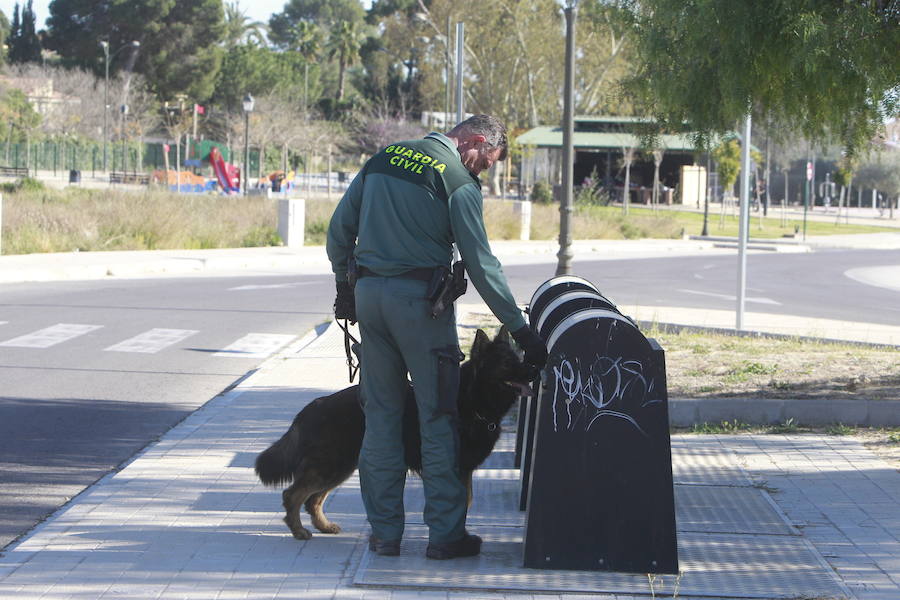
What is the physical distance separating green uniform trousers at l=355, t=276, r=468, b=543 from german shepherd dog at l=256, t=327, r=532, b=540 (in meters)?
0.12

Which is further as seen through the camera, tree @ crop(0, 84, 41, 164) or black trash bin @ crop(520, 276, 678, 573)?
tree @ crop(0, 84, 41, 164)

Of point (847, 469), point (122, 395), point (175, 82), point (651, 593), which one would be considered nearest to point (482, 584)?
point (651, 593)

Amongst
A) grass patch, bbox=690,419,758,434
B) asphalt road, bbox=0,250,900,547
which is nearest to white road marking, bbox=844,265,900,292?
asphalt road, bbox=0,250,900,547

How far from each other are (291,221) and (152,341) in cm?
1506

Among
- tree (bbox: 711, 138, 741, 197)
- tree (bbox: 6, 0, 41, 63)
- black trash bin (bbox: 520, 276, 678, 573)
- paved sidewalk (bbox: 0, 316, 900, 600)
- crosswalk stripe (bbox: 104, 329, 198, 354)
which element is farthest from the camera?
tree (bbox: 6, 0, 41, 63)

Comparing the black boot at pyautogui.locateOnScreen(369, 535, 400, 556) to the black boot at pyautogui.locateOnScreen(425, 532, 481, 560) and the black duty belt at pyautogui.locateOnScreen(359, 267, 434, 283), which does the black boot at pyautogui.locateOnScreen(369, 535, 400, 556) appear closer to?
the black boot at pyautogui.locateOnScreen(425, 532, 481, 560)

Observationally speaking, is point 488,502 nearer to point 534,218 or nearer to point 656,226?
point 534,218

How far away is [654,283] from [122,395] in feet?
46.9

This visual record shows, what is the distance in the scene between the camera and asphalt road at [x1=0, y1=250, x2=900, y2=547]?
7133mm

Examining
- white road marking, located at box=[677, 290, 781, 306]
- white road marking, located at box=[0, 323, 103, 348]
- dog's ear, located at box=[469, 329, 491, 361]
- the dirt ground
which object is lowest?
white road marking, located at box=[0, 323, 103, 348]

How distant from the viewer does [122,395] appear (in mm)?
9164

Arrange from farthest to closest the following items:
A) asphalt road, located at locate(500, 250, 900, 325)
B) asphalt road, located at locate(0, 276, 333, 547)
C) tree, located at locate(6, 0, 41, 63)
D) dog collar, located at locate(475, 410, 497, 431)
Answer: tree, located at locate(6, 0, 41, 63) < asphalt road, located at locate(500, 250, 900, 325) < asphalt road, located at locate(0, 276, 333, 547) < dog collar, located at locate(475, 410, 497, 431)

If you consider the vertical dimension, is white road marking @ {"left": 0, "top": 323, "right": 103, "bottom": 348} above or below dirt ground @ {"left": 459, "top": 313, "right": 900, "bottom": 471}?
below

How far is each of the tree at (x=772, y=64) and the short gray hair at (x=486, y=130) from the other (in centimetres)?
301
